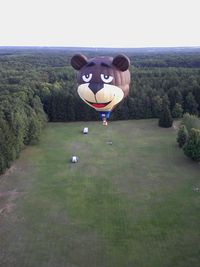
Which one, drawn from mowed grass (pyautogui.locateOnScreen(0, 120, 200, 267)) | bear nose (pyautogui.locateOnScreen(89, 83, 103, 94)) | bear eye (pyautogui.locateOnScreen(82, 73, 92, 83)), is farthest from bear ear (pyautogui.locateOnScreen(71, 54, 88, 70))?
mowed grass (pyautogui.locateOnScreen(0, 120, 200, 267))

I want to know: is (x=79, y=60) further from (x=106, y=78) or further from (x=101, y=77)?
(x=106, y=78)

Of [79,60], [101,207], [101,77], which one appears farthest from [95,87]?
[101,207]

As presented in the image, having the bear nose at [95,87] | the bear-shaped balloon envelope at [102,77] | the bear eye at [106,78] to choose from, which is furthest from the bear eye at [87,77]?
the bear eye at [106,78]

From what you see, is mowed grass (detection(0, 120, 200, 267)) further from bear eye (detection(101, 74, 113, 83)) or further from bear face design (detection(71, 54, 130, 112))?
bear eye (detection(101, 74, 113, 83))

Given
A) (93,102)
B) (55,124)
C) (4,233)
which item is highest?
(93,102)

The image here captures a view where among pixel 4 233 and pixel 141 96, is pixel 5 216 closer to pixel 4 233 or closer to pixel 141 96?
pixel 4 233

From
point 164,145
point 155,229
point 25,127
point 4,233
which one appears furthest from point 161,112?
point 4,233
